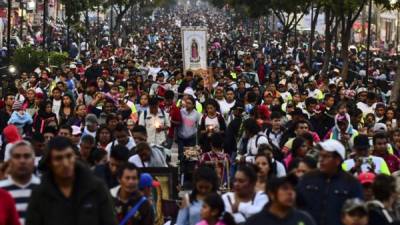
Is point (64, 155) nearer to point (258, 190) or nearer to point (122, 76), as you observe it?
point (258, 190)

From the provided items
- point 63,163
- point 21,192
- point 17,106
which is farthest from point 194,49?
point 63,163

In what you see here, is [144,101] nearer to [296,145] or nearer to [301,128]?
[301,128]

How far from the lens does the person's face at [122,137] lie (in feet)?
45.2

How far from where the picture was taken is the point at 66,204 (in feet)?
25.9

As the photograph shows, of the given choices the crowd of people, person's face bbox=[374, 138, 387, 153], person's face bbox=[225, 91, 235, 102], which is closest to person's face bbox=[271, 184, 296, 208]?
the crowd of people

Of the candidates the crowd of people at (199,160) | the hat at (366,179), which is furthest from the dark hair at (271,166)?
the hat at (366,179)

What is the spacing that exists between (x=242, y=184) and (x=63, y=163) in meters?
2.11

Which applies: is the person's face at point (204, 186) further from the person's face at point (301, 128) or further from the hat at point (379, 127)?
the hat at point (379, 127)

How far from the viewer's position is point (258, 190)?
403 inches

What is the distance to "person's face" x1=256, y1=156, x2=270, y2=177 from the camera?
1071 centimetres

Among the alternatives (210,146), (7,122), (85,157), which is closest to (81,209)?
(85,157)

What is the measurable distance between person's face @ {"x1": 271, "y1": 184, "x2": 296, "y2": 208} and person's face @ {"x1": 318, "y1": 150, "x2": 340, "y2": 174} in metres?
1.30

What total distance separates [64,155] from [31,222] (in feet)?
1.63

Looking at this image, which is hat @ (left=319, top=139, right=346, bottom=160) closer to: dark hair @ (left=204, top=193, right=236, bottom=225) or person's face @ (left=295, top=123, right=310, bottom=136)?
dark hair @ (left=204, top=193, right=236, bottom=225)
